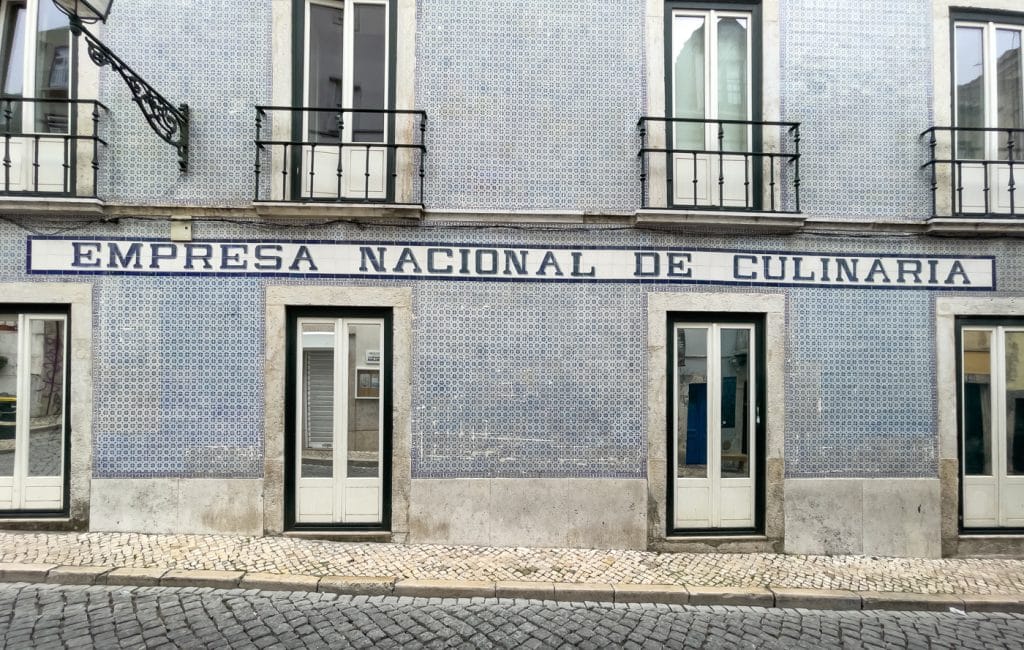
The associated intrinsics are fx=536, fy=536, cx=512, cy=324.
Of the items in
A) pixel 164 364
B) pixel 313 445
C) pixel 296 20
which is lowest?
pixel 313 445

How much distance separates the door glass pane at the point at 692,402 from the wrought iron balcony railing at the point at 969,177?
2980 mm

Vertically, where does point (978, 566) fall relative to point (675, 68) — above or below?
below

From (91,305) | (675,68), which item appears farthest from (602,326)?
(91,305)

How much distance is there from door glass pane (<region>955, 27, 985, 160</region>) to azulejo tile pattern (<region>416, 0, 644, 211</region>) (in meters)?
3.76

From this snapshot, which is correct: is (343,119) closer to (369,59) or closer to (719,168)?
(369,59)

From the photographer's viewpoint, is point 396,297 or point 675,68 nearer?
point 396,297

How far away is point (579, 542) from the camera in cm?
567

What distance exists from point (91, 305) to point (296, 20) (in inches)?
148

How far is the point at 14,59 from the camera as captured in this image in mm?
5863

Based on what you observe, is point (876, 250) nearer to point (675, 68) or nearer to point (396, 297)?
point (675, 68)

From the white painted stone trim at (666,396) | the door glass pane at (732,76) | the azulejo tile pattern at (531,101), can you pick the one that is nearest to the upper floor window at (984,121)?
the door glass pane at (732,76)

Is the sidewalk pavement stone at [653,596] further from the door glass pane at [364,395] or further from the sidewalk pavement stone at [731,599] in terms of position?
the door glass pane at [364,395]

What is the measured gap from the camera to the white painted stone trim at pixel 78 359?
5.56m

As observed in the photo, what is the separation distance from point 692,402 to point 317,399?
4.17 m
